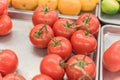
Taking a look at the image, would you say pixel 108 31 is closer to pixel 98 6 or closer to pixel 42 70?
pixel 98 6

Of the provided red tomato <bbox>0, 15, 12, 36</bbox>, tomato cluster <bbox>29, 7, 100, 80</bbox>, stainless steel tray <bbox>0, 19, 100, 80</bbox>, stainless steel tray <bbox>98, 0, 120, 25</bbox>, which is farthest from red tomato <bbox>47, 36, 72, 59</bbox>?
stainless steel tray <bbox>98, 0, 120, 25</bbox>

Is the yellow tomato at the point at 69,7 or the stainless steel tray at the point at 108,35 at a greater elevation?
the yellow tomato at the point at 69,7

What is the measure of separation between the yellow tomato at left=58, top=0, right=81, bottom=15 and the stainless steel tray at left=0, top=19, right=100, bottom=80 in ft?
0.49

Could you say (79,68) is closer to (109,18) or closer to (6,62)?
(6,62)

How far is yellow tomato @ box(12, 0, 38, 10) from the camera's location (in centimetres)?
111

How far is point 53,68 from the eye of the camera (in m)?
0.75

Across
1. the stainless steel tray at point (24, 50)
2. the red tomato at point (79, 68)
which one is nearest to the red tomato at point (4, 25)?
the stainless steel tray at point (24, 50)

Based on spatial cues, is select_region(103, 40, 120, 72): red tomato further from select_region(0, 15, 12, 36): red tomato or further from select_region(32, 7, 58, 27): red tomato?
select_region(0, 15, 12, 36): red tomato

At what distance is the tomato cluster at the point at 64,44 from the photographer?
74 centimetres

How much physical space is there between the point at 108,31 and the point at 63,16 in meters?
0.20

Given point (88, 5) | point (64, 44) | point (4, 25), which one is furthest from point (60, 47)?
point (88, 5)

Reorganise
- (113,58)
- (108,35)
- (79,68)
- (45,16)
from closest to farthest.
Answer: (79,68)
(113,58)
(45,16)
(108,35)

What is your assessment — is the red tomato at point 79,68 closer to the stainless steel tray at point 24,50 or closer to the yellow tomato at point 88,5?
the stainless steel tray at point 24,50

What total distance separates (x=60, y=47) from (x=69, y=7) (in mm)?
307
